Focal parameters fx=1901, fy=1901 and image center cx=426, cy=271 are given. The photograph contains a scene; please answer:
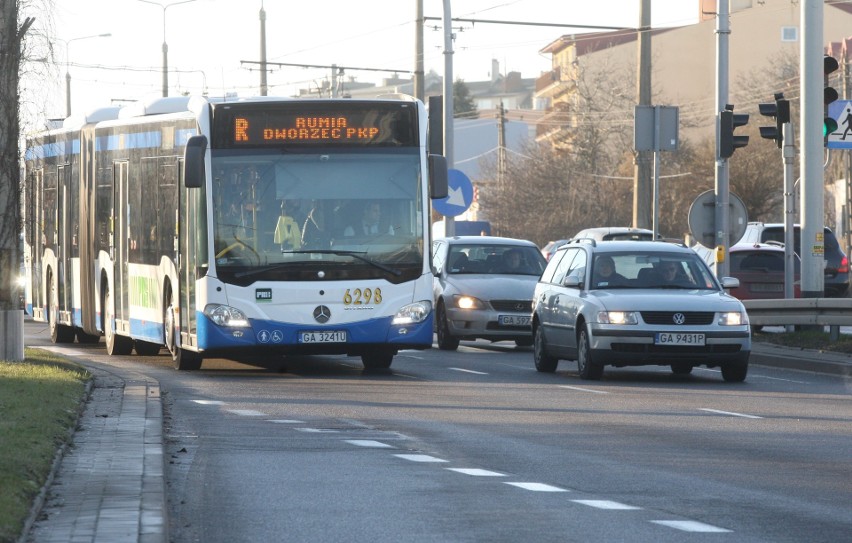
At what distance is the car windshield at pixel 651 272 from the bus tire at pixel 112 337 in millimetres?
7446

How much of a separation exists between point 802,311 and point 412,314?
7.76 m

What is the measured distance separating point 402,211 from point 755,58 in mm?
90204

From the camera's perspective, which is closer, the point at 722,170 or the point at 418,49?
the point at 722,170

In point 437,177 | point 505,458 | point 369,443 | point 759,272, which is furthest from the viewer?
point 759,272

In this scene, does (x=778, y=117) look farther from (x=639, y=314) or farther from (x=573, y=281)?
(x=639, y=314)

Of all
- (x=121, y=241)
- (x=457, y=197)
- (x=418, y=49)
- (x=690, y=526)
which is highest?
(x=418, y=49)

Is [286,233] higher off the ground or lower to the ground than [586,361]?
higher

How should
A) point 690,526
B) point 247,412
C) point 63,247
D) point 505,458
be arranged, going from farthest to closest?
1. point 63,247
2. point 247,412
3. point 505,458
4. point 690,526

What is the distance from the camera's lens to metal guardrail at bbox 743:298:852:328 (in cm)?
2516

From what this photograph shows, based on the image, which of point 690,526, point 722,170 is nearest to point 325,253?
point 722,170

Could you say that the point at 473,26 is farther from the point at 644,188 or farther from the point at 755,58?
the point at 755,58

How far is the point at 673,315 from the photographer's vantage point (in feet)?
65.7

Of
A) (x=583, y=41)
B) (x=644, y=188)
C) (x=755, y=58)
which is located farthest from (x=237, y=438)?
(x=583, y=41)

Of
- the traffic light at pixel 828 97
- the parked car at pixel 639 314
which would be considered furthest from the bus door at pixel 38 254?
the traffic light at pixel 828 97
